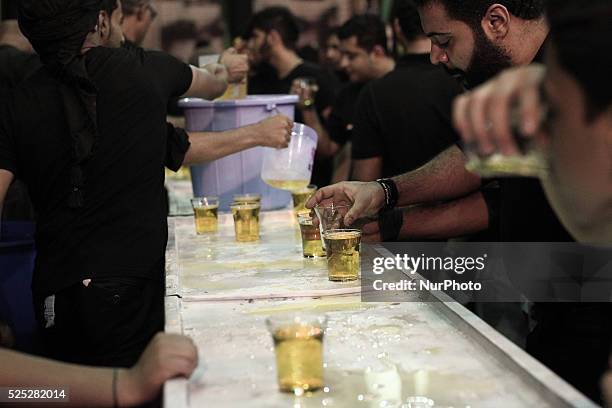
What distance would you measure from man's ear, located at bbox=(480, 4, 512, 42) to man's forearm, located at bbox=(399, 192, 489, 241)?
718mm

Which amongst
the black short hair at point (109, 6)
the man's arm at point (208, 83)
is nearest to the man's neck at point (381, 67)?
the man's arm at point (208, 83)

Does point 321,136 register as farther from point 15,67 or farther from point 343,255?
point 343,255

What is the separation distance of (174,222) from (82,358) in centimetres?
102

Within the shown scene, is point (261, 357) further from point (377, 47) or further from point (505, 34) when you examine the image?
point (377, 47)

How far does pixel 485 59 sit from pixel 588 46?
4.39 ft

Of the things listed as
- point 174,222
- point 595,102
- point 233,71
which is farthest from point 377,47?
point 595,102

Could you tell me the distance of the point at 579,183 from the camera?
141 centimetres

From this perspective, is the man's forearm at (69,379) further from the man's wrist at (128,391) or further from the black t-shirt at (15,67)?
the black t-shirt at (15,67)

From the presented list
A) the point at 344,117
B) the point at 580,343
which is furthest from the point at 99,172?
the point at 344,117

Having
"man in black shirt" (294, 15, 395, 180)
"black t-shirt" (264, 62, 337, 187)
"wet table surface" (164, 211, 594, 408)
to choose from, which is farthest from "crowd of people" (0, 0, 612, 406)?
"black t-shirt" (264, 62, 337, 187)

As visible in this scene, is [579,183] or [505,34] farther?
[505,34]

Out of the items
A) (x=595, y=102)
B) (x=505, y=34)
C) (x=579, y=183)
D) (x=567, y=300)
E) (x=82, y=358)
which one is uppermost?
(x=505, y=34)

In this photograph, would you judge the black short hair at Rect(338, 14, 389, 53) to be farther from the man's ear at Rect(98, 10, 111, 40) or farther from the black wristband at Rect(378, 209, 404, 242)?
the man's ear at Rect(98, 10, 111, 40)

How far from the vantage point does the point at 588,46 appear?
1256mm
